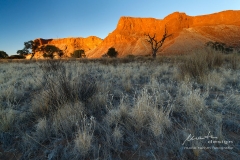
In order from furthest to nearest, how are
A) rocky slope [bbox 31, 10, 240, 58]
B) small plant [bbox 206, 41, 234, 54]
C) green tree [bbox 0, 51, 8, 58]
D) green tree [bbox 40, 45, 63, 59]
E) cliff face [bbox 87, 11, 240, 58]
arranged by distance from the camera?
cliff face [bbox 87, 11, 240, 58]
rocky slope [bbox 31, 10, 240, 58]
green tree [bbox 0, 51, 8, 58]
small plant [bbox 206, 41, 234, 54]
green tree [bbox 40, 45, 63, 59]

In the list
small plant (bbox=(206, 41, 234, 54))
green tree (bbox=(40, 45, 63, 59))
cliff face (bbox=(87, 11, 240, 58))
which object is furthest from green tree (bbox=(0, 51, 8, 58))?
small plant (bbox=(206, 41, 234, 54))

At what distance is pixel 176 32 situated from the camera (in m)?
85.2

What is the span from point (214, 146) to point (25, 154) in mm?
2249

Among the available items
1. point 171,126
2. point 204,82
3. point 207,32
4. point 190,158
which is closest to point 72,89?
point 171,126

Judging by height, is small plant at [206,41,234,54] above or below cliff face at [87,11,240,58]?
below

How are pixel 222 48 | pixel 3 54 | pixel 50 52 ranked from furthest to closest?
1. pixel 3 54
2. pixel 222 48
3. pixel 50 52

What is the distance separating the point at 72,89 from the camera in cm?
303

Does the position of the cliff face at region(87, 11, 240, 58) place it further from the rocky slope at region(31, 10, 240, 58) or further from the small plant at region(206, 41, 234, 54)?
the small plant at region(206, 41, 234, 54)

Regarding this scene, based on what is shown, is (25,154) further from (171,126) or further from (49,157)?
(171,126)

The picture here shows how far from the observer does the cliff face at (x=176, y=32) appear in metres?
66.6

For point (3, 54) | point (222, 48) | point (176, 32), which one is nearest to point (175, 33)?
point (176, 32)

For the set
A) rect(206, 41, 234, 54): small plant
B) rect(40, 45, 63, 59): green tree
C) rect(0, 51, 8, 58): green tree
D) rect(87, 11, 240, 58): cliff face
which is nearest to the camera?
rect(40, 45, 63, 59): green tree

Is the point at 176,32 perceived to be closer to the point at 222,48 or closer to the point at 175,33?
the point at 175,33

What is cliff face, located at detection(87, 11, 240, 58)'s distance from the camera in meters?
66.6
